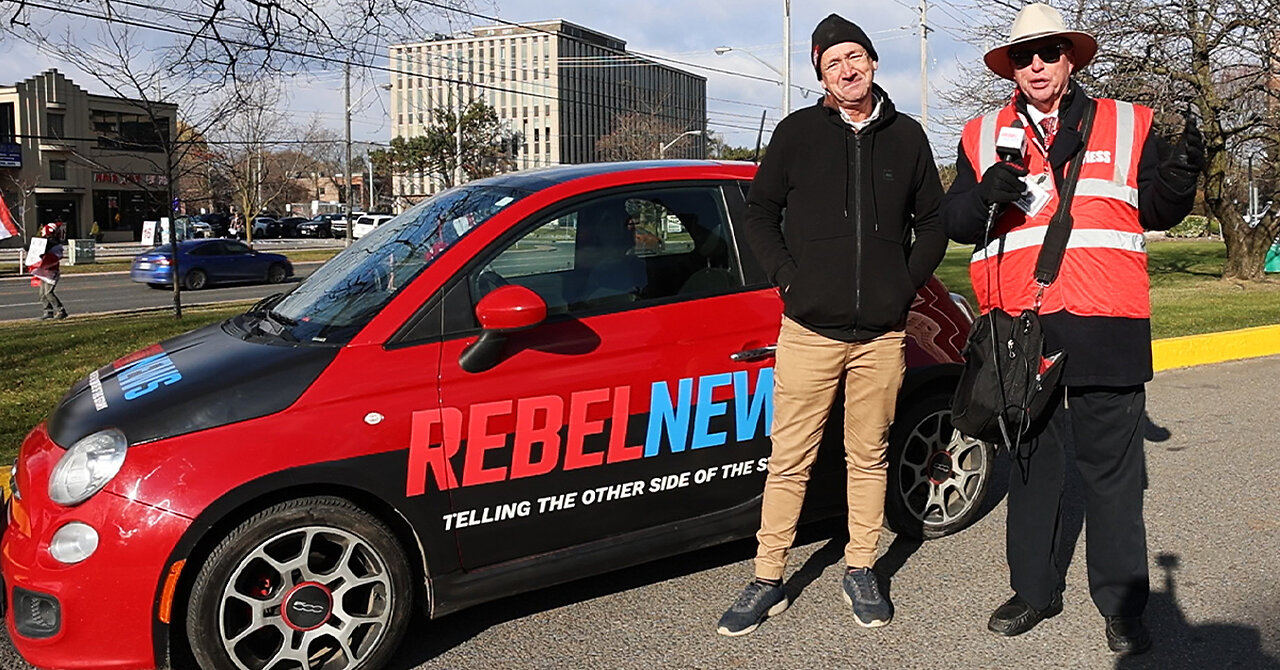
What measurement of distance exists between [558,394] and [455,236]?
2.26 feet

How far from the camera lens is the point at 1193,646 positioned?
363cm

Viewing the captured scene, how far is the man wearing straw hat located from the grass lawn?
5.11m

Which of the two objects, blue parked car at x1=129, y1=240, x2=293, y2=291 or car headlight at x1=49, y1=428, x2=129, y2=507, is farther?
blue parked car at x1=129, y1=240, x2=293, y2=291

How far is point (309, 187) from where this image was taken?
4291 inches

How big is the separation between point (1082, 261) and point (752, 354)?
1202 mm

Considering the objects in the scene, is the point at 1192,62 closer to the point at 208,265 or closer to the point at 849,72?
the point at 849,72

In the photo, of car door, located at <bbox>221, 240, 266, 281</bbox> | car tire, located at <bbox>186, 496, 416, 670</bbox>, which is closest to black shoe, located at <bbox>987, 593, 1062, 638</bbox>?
car tire, located at <bbox>186, 496, 416, 670</bbox>

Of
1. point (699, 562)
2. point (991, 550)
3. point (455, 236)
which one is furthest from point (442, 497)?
point (991, 550)

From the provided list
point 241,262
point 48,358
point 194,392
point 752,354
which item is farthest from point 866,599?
point 241,262

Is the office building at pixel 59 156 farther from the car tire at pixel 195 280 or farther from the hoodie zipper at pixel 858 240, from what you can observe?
the hoodie zipper at pixel 858 240

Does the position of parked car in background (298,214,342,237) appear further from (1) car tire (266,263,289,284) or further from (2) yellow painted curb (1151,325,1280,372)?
(2) yellow painted curb (1151,325,1280,372)

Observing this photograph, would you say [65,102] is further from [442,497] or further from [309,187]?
[442,497]

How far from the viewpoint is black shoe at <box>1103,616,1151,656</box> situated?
3.53 metres

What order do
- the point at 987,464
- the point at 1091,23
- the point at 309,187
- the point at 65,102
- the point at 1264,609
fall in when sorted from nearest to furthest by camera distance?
the point at 1264,609, the point at 987,464, the point at 1091,23, the point at 65,102, the point at 309,187
